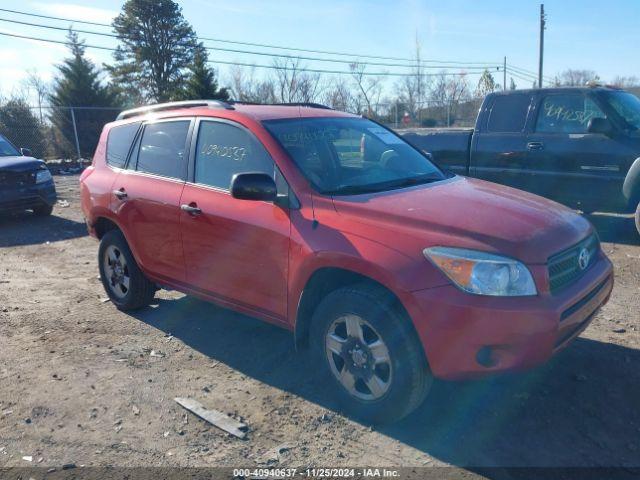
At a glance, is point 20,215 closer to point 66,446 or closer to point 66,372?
point 66,372

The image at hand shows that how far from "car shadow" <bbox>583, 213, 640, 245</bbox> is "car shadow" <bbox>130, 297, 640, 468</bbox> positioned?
3855 mm

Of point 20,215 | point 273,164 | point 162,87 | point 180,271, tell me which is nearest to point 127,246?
point 180,271

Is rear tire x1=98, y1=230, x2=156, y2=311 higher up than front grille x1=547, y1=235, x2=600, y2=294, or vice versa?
front grille x1=547, y1=235, x2=600, y2=294

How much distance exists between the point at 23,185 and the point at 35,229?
0.92 meters

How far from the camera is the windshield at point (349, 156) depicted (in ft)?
12.3

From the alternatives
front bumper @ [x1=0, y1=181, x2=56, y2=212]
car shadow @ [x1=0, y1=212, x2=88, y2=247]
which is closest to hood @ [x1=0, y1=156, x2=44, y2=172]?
front bumper @ [x1=0, y1=181, x2=56, y2=212]

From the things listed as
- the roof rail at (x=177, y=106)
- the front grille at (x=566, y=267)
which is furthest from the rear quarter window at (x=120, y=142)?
the front grille at (x=566, y=267)

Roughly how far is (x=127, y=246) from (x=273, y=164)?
81.5 inches

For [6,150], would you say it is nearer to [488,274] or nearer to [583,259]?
[488,274]

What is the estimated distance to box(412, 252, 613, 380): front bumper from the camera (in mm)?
2832

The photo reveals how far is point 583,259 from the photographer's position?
11.2ft

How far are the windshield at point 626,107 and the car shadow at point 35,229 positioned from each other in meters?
8.37

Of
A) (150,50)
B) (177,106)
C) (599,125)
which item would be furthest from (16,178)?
(150,50)

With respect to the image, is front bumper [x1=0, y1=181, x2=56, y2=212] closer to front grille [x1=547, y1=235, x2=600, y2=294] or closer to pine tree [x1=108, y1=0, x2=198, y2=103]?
front grille [x1=547, y1=235, x2=600, y2=294]
